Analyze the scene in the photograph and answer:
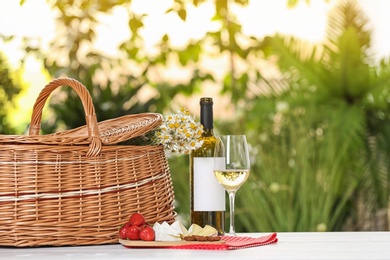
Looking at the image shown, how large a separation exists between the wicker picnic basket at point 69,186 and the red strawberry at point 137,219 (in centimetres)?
4

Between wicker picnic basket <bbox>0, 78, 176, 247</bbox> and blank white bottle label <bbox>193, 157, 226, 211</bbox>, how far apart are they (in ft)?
0.42

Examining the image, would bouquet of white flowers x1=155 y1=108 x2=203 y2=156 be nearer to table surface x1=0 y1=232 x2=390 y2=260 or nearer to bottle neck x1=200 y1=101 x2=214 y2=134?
bottle neck x1=200 y1=101 x2=214 y2=134

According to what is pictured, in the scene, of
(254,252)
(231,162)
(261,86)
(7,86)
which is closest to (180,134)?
(231,162)

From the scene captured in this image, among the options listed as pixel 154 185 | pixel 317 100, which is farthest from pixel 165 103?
pixel 154 185

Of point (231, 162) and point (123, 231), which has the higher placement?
point (231, 162)

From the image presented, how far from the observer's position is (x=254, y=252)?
1.41 metres

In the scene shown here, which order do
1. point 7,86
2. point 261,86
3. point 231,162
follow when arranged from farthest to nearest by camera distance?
point 7,86, point 261,86, point 231,162

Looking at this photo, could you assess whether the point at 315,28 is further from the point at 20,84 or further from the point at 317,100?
the point at 20,84

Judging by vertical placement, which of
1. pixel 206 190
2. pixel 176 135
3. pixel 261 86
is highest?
pixel 261 86

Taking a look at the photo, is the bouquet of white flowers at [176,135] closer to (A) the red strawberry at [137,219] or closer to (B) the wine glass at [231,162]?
(B) the wine glass at [231,162]

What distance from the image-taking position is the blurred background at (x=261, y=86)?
13.3 feet

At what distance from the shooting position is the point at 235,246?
1.46 metres

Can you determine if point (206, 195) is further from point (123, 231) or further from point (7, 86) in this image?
point (7, 86)

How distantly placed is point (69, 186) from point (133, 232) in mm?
166
